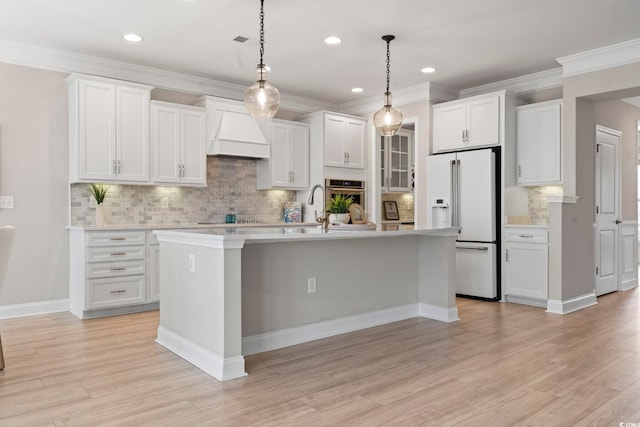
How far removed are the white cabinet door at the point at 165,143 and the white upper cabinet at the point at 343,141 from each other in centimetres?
207

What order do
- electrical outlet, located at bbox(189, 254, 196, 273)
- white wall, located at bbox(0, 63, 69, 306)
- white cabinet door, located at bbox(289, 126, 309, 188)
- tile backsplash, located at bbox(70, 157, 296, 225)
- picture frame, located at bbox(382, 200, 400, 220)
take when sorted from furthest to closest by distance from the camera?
1. picture frame, located at bbox(382, 200, 400, 220)
2. white cabinet door, located at bbox(289, 126, 309, 188)
3. tile backsplash, located at bbox(70, 157, 296, 225)
4. white wall, located at bbox(0, 63, 69, 306)
5. electrical outlet, located at bbox(189, 254, 196, 273)

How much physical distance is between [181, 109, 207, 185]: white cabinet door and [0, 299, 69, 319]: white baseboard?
5.96 ft

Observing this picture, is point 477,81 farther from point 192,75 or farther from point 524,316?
point 192,75

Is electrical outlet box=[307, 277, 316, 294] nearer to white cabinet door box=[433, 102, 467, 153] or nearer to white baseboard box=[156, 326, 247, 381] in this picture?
white baseboard box=[156, 326, 247, 381]

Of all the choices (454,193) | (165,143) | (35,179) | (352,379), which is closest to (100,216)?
(35,179)

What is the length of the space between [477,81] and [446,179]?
133 cm

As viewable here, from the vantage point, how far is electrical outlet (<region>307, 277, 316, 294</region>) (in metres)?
3.80

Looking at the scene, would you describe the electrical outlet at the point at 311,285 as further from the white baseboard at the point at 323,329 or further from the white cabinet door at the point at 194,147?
the white cabinet door at the point at 194,147

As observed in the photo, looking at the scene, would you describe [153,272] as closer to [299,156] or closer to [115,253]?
[115,253]

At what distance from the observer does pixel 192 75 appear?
5793 mm

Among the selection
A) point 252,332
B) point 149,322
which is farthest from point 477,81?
point 149,322

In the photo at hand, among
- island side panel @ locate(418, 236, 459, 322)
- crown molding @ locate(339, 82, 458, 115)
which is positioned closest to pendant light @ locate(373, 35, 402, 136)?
island side panel @ locate(418, 236, 459, 322)

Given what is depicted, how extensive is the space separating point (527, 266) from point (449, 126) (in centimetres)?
197

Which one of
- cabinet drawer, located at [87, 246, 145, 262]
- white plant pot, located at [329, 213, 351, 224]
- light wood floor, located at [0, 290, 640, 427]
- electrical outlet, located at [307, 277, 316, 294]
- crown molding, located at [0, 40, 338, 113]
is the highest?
crown molding, located at [0, 40, 338, 113]
